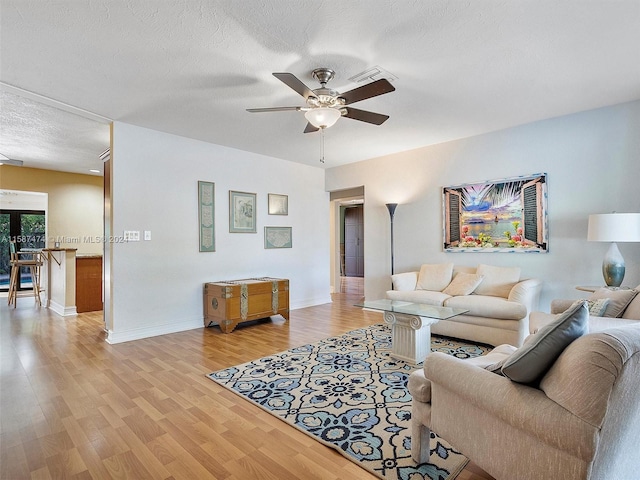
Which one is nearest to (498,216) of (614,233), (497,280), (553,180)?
(553,180)

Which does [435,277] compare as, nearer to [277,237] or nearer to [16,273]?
[277,237]

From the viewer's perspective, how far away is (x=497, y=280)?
13.2ft

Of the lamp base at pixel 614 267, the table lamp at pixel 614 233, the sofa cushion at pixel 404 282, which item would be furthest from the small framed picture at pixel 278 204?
the lamp base at pixel 614 267

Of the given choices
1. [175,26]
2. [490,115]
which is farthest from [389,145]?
[175,26]

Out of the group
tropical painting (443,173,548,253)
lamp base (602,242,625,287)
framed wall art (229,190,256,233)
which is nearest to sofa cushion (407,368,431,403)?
lamp base (602,242,625,287)

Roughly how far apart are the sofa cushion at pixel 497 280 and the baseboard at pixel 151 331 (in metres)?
3.73

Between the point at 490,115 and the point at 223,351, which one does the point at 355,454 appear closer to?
the point at 223,351

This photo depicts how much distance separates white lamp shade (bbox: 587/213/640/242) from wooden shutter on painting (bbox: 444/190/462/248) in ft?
5.57

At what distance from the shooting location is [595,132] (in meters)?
3.64

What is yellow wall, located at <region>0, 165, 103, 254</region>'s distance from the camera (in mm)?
6115

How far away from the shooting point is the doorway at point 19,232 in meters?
7.02

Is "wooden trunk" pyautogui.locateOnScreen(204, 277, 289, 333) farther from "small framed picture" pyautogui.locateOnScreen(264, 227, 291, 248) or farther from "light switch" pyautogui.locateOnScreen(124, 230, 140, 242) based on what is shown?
"light switch" pyautogui.locateOnScreen(124, 230, 140, 242)

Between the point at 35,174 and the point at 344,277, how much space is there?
792 centimetres

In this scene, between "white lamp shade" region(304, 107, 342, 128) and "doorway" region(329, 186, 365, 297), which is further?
"doorway" region(329, 186, 365, 297)
